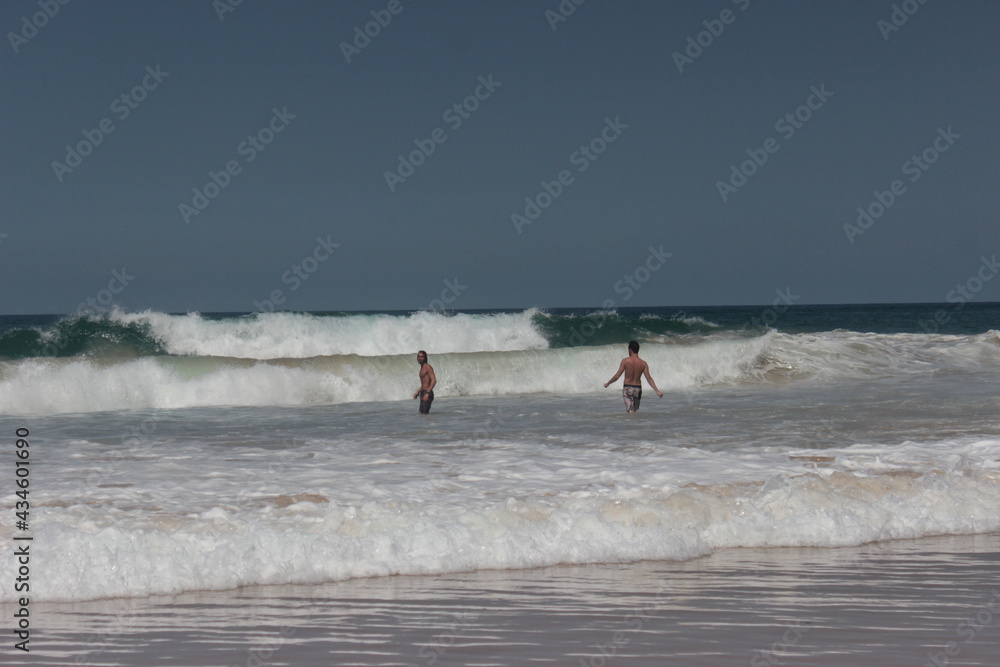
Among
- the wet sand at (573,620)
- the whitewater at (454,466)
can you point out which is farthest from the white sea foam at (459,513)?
the wet sand at (573,620)

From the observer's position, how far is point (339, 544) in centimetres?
625

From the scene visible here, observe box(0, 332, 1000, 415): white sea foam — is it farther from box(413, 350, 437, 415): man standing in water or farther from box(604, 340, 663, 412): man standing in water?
box(604, 340, 663, 412): man standing in water

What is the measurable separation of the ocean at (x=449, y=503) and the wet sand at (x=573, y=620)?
0.03m

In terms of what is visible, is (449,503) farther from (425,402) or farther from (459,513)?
(425,402)

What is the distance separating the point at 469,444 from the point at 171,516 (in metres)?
4.67

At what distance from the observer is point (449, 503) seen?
730cm

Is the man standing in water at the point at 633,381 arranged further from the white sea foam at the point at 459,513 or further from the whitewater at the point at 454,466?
the white sea foam at the point at 459,513

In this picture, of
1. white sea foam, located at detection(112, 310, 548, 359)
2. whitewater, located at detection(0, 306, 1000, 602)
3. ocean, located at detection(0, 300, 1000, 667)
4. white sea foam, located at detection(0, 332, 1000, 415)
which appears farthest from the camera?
white sea foam, located at detection(112, 310, 548, 359)

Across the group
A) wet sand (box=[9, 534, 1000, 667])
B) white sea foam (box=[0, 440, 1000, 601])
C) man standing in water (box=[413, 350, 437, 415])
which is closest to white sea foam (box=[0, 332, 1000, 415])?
man standing in water (box=[413, 350, 437, 415])

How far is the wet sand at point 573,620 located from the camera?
443 centimetres

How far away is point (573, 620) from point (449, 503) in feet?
7.97

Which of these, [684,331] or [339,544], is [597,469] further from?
[684,331]

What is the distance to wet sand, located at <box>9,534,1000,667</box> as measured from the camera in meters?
4.43

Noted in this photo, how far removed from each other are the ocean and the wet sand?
28mm
